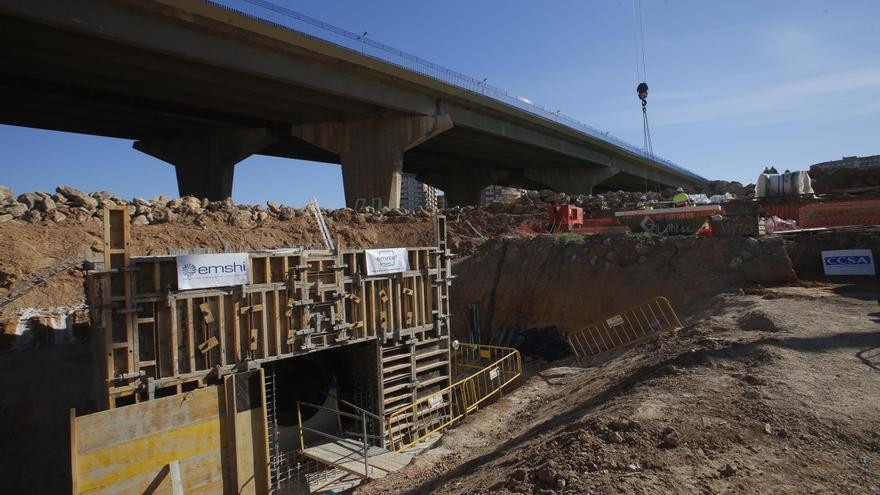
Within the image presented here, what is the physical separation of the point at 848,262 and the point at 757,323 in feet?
23.2

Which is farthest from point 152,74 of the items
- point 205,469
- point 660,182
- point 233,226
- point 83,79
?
point 660,182

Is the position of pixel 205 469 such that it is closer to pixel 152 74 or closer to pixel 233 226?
pixel 233 226

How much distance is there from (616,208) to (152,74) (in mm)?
24761

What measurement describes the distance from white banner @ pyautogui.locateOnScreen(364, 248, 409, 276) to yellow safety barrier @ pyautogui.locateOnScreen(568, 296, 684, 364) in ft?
20.0

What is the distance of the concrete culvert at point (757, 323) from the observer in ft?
35.2

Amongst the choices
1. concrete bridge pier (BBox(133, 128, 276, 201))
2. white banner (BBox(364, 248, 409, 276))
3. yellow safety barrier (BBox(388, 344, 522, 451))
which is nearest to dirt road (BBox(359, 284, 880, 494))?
yellow safety barrier (BBox(388, 344, 522, 451))

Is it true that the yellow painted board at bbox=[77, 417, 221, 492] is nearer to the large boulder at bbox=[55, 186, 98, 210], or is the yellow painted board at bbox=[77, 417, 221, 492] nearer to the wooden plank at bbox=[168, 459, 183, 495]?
the wooden plank at bbox=[168, 459, 183, 495]

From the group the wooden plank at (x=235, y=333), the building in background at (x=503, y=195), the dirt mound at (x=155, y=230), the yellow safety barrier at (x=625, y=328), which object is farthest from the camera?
the building in background at (x=503, y=195)

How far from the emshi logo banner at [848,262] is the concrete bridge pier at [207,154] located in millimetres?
26651

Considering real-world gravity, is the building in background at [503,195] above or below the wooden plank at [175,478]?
above

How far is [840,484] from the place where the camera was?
5305mm

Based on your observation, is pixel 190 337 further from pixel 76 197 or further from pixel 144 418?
pixel 76 197

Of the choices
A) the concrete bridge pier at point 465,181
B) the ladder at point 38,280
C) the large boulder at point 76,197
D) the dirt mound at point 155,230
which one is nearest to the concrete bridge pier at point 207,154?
the dirt mound at point 155,230

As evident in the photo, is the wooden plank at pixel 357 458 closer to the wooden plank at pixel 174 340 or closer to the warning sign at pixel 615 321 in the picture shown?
the wooden plank at pixel 174 340
